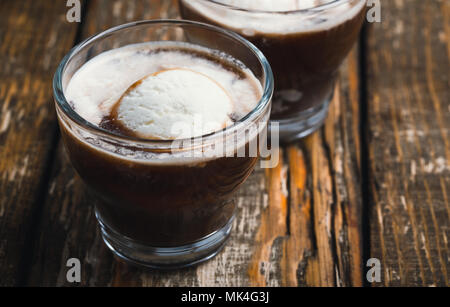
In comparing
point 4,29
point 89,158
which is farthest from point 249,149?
point 4,29

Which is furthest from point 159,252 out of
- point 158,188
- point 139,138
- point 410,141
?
point 410,141

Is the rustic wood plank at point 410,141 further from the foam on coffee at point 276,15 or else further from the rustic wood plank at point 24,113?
the rustic wood plank at point 24,113

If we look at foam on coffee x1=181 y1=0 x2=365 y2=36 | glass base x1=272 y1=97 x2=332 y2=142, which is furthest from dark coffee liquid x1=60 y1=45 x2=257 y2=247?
glass base x1=272 y1=97 x2=332 y2=142

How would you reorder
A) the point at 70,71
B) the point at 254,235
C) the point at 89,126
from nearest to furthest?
1. the point at 89,126
2. the point at 70,71
3. the point at 254,235

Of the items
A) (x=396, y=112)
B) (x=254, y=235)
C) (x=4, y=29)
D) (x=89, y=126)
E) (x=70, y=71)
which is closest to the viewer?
(x=89, y=126)

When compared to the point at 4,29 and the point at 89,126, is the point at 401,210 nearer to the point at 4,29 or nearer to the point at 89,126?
the point at 89,126
